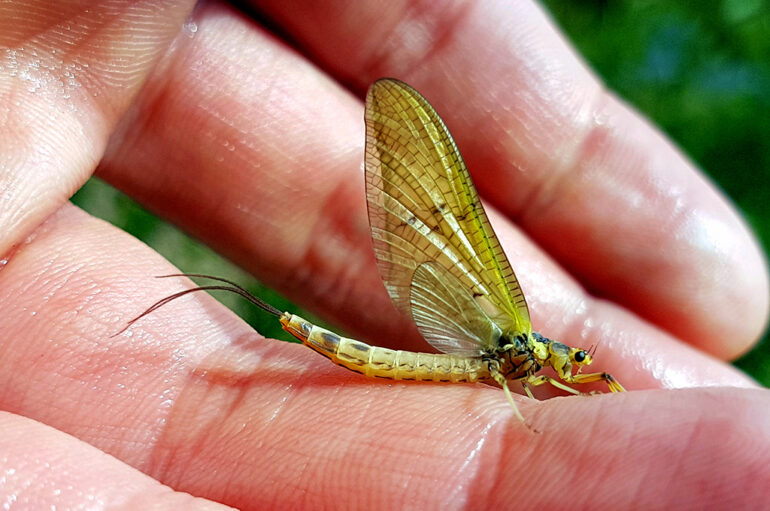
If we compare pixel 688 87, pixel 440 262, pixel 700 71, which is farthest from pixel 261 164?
pixel 700 71

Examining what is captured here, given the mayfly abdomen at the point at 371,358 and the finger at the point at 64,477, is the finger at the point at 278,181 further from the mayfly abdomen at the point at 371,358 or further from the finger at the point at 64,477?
the finger at the point at 64,477

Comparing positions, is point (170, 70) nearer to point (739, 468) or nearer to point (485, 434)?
point (485, 434)

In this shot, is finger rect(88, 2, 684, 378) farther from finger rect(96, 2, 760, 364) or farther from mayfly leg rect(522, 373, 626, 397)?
mayfly leg rect(522, 373, 626, 397)

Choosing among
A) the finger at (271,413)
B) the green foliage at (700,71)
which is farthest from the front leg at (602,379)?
the green foliage at (700,71)

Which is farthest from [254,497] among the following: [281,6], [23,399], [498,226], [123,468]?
[281,6]

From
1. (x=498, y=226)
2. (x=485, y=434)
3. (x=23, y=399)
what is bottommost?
(x=23, y=399)

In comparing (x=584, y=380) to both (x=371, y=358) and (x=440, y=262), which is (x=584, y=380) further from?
(x=371, y=358)

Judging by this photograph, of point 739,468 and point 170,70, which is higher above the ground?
point 739,468
